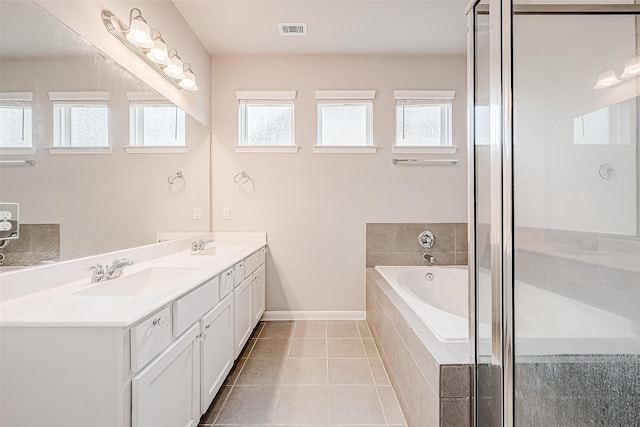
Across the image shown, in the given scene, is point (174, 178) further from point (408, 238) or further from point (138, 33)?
point (408, 238)

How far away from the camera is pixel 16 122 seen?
Answer: 1.19 meters

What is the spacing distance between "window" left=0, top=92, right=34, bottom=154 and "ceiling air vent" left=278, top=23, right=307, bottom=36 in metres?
2.07

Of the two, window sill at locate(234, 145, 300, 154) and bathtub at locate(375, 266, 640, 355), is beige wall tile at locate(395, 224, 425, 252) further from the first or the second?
bathtub at locate(375, 266, 640, 355)

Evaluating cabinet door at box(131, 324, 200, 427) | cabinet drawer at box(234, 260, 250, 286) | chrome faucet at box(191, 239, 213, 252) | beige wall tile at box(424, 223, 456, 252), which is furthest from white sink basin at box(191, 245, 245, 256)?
beige wall tile at box(424, 223, 456, 252)

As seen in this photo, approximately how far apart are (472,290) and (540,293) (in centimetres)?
25

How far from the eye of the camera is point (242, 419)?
5.71ft

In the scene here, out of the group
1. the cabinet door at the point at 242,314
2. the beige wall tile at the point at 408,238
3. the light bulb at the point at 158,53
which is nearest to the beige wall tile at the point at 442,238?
the beige wall tile at the point at 408,238

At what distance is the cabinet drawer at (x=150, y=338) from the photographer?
102cm

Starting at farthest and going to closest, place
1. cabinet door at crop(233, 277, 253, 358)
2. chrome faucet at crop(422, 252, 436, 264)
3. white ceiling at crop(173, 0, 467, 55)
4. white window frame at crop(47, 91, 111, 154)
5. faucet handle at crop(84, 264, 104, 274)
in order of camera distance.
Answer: chrome faucet at crop(422, 252, 436, 264) < white ceiling at crop(173, 0, 467, 55) < cabinet door at crop(233, 277, 253, 358) < faucet handle at crop(84, 264, 104, 274) < white window frame at crop(47, 91, 111, 154)

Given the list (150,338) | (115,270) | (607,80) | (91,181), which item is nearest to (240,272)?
(115,270)

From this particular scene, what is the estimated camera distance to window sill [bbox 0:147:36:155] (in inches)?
45.4

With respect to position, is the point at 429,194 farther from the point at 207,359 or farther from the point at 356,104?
the point at 207,359

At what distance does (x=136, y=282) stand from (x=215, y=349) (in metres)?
0.57

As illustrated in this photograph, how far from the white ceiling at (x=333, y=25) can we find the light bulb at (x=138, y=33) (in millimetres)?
757
